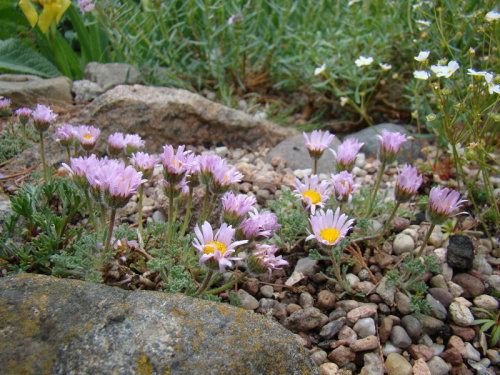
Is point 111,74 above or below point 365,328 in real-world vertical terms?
above

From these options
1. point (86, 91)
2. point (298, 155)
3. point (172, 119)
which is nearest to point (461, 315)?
point (298, 155)

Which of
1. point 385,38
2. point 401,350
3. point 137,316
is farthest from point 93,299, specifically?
point 385,38

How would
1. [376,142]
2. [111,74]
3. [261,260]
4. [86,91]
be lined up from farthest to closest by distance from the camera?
[111,74] → [86,91] → [376,142] → [261,260]

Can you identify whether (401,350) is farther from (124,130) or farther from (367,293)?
(124,130)

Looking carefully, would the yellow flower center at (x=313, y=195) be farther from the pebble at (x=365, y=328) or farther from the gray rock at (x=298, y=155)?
the gray rock at (x=298, y=155)

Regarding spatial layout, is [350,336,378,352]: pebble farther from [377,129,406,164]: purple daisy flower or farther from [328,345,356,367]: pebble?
[377,129,406,164]: purple daisy flower

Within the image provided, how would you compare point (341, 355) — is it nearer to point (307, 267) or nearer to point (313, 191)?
point (307, 267)
